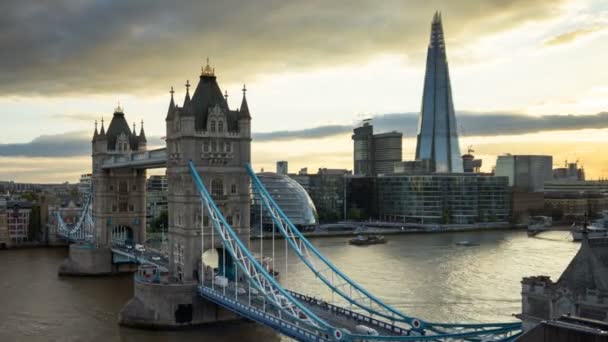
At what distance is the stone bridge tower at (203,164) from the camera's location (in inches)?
1923

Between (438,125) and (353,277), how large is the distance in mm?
129307

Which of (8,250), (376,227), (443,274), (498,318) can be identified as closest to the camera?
(498,318)

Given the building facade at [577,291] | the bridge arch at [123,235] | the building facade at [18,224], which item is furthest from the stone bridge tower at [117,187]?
the building facade at [577,291]

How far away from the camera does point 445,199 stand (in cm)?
15912

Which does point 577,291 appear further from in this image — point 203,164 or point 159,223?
point 159,223

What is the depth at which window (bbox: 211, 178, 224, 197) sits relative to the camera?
162ft

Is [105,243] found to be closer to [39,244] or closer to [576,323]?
[39,244]

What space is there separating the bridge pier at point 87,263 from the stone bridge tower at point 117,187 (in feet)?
12.6

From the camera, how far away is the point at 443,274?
222ft

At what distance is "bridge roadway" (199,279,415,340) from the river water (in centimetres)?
249

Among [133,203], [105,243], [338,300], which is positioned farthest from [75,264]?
[338,300]

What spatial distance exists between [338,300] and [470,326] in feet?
80.1

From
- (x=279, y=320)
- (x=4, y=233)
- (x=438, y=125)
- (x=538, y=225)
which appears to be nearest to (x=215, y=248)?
(x=279, y=320)

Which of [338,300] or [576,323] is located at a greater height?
[576,323]
